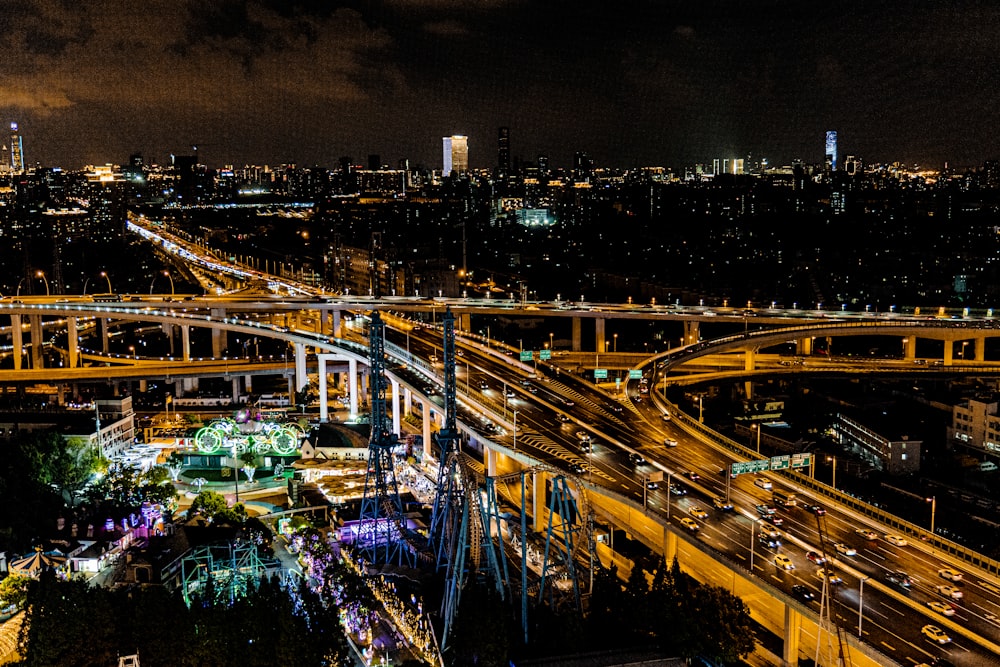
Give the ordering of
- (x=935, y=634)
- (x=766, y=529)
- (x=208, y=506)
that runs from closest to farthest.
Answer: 1. (x=935, y=634)
2. (x=766, y=529)
3. (x=208, y=506)

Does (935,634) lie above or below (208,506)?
above

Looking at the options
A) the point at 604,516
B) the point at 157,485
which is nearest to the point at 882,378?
the point at 604,516

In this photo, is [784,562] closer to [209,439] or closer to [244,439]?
[244,439]

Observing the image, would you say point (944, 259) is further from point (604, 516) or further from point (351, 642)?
point (351, 642)

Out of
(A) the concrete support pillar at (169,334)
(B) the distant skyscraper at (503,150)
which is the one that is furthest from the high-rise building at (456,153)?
(A) the concrete support pillar at (169,334)

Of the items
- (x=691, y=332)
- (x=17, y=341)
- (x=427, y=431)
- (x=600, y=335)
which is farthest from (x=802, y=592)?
(x=17, y=341)

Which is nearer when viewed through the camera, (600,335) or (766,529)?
(766,529)
